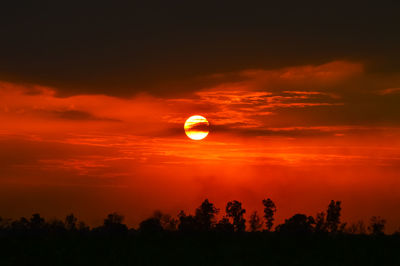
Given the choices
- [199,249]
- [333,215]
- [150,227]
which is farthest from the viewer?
[333,215]

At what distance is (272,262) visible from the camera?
30.0 meters

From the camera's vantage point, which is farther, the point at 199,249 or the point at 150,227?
the point at 150,227

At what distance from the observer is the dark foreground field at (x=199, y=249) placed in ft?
97.3

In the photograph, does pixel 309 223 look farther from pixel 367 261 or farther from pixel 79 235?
pixel 79 235

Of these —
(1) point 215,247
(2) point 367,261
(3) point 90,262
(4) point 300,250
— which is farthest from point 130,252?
(2) point 367,261

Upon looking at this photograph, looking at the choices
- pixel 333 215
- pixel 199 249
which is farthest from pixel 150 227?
pixel 333 215

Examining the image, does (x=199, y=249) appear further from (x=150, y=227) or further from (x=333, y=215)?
(x=333, y=215)

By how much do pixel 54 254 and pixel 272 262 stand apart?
1167cm

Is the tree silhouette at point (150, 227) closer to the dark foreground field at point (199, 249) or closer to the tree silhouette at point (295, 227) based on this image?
the dark foreground field at point (199, 249)

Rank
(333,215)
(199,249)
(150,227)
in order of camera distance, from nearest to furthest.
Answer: (199,249)
(150,227)
(333,215)

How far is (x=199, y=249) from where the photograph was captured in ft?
105

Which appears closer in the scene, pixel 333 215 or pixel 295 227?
pixel 295 227

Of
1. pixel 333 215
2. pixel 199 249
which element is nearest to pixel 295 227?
pixel 199 249

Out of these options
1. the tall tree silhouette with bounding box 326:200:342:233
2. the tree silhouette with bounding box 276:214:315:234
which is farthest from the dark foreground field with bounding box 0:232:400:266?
the tall tree silhouette with bounding box 326:200:342:233
